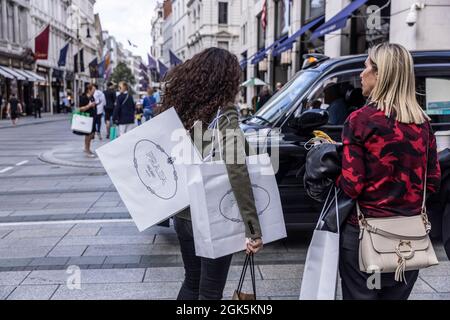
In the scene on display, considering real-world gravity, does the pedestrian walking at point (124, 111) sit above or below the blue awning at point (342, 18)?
below

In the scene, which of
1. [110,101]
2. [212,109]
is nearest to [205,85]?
[212,109]

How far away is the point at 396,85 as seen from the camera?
2.16 m

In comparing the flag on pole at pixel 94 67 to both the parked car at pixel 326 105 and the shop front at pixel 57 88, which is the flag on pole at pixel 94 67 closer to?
the shop front at pixel 57 88

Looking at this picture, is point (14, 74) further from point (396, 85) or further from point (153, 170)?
point (396, 85)

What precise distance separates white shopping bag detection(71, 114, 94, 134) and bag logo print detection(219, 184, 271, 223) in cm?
990

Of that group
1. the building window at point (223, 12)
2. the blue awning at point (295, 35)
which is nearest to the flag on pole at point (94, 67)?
the building window at point (223, 12)

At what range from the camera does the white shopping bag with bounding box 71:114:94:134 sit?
11488mm

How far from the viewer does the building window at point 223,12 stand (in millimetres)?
57594

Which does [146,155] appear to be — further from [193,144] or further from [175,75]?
[175,75]

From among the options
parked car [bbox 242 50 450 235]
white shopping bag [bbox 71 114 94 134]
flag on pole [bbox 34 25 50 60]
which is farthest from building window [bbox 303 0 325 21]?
flag on pole [bbox 34 25 50 60]

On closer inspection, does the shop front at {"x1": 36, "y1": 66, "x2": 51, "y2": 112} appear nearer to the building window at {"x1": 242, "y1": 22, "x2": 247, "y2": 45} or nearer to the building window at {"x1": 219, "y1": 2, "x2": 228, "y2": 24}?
the building window at {"x1": 242, "y1": 22, "x2": 247, "y2": 45}

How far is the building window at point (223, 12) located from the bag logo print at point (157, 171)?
58.0 metres
